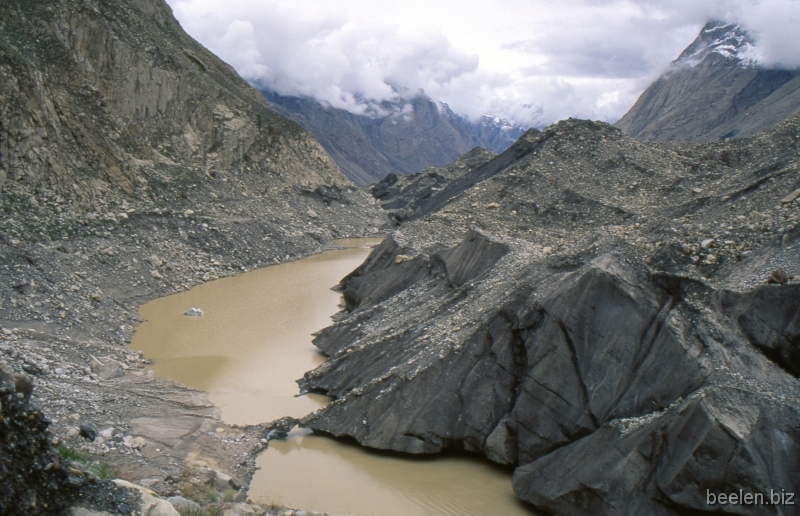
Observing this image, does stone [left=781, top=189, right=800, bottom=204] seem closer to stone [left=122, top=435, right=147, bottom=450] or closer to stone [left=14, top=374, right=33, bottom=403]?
stone [left=122, top=435, right=147, bottom=450]

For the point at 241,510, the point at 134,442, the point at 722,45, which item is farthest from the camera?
the point at 722,45

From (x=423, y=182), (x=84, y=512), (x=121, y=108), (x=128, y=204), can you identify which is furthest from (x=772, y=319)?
(x=423, y=182)

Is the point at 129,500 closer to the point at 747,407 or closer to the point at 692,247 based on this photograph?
the point at 747,407

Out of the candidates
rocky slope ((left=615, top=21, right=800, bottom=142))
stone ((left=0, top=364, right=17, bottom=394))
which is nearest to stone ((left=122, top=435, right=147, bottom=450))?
stone ((left=0, top=364, right=17, bottom=394))

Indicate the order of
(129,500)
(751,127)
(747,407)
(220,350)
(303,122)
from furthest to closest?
(303,122) → (751,127) → (220,350) → (747,407) → (129,500)

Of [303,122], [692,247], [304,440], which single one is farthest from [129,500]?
[303,122]

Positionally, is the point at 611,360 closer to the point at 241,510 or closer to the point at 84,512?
the point at 241,510
